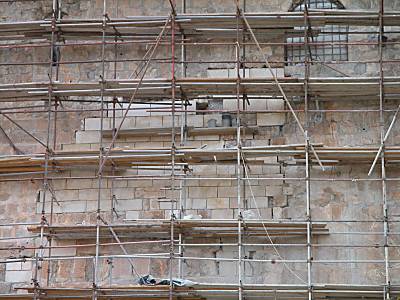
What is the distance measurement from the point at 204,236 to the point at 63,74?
3845 mm

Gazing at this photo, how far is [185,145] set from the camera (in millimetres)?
18734

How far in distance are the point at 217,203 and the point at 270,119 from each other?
5.41 feet

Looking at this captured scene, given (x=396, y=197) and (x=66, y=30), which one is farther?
(x=66, y=30)

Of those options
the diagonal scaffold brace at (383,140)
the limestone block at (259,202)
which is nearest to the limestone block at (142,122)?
the limestone block at (259,202)

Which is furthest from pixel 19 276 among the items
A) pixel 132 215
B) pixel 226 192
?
pixel 226 192

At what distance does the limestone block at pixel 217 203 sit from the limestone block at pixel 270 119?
4.60 ft

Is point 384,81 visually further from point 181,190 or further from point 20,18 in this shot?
point 20,18

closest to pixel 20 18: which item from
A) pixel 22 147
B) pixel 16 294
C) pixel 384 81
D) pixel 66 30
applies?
pixel 66 30

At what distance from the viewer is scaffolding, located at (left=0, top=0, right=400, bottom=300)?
17641mm

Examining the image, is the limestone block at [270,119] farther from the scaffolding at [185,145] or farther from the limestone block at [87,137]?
the limestone block at [87,137]

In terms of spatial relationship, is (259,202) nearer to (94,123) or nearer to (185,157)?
(185,157)

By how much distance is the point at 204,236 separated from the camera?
59.7 ft

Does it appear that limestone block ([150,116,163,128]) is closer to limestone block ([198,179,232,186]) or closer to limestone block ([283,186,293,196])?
limestone block ([198,179,232,186])

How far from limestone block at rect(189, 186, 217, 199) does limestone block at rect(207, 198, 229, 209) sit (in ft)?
0.27
